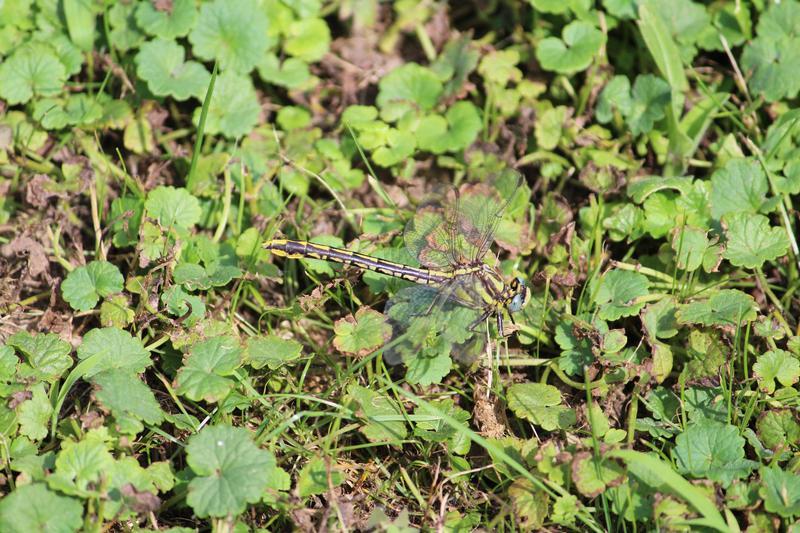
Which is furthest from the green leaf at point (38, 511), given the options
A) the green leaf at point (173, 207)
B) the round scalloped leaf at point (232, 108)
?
the round scalloped leaf at point (232, 108)

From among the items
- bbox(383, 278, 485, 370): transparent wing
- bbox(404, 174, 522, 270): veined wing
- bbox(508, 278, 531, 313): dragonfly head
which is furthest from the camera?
bbox(404, 174, 522, 270): veined wing

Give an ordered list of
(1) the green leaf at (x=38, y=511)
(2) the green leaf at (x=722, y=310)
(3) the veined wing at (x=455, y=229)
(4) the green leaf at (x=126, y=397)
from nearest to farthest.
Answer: (1) the green leaf at (x=38, y=511)
(4) the green leaf at (x=126, y=397)
(2) the green leaf at (x=722, y=310)
(3) the veined wing at (x=455, y=229)

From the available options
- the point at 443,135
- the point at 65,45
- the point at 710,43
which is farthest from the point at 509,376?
the point at 65,45

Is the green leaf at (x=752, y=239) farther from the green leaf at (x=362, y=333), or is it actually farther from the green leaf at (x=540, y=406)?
the green leaf at (x=362, y=333)

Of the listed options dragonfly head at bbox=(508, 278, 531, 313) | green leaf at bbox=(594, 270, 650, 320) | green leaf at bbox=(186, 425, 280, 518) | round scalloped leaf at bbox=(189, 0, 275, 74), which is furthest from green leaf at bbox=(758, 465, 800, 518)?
round scalloped leaf at bbox=(189, 0, 275, 74)

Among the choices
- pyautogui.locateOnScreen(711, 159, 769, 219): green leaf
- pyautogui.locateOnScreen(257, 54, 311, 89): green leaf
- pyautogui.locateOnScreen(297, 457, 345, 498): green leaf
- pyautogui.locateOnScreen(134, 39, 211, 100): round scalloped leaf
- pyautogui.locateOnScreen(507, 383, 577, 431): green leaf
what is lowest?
pyautogui.locateOnScreen(297, 457, 345, 498): green leaf

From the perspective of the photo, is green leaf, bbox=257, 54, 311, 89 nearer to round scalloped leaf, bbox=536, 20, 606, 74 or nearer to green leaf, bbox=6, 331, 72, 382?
round scalloped leaf, bbox=536, 20, 606, 74

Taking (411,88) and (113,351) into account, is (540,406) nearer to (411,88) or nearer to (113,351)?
(113,351)

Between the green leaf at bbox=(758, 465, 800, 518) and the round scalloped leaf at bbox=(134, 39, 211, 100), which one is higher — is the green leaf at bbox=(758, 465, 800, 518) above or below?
below
